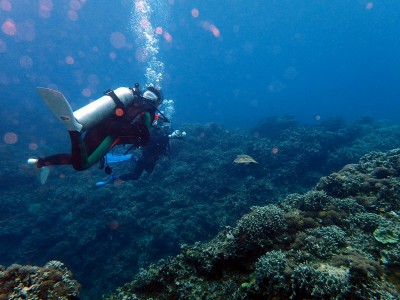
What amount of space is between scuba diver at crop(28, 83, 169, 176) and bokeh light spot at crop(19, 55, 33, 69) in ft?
352

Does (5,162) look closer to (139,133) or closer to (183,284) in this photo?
(139,133)

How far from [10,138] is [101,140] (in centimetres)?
2884

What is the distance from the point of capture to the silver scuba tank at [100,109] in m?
4.04

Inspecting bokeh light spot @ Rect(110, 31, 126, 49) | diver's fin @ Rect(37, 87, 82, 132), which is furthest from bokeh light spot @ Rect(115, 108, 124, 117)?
bokeh light spot @ Rect(110, 31, 126, 49)

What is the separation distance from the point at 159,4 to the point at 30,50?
51.0 m

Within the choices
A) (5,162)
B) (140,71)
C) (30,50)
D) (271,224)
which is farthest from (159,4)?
(271,224)

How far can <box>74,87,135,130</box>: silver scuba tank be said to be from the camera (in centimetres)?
404

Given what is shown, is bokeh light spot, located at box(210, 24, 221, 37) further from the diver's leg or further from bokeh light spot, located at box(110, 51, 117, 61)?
the diver's leg

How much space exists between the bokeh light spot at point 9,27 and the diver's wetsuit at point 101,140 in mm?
96446

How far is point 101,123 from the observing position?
15.3 feet

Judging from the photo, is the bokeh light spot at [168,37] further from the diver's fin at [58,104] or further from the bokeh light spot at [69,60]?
the diver's fin at [58,104]

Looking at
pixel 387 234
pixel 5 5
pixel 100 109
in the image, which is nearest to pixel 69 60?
pixel 5 5

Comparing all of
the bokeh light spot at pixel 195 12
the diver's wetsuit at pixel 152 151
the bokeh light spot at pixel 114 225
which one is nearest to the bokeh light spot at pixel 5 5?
the bokeh light spot at pixel 195 12

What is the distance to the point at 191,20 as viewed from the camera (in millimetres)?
113250
